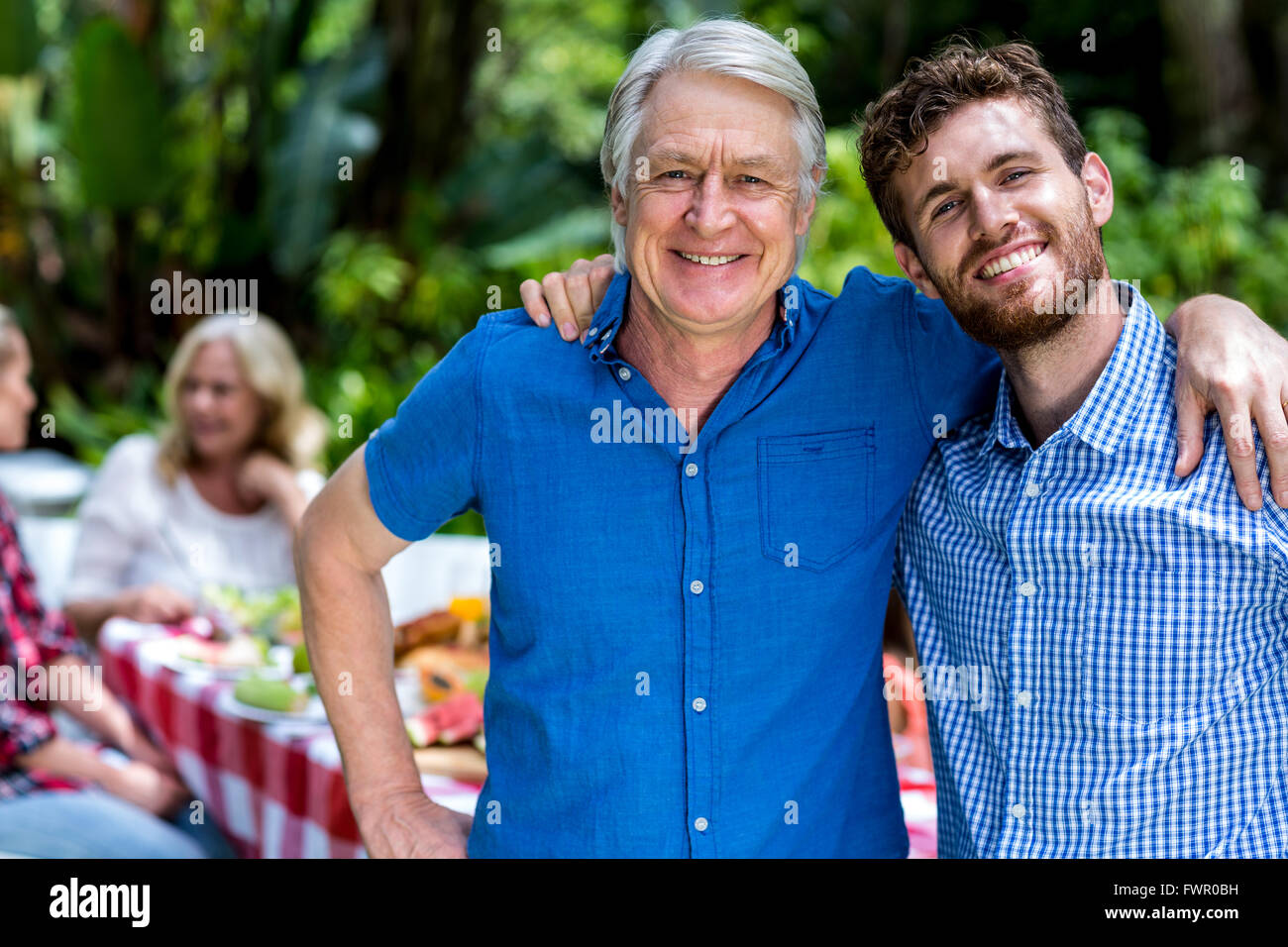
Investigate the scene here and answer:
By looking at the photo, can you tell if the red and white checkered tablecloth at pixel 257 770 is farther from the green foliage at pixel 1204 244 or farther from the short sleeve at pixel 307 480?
the green foliage at pixel 1204 244

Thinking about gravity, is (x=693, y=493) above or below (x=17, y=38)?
below

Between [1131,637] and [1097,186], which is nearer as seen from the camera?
[1131,637]

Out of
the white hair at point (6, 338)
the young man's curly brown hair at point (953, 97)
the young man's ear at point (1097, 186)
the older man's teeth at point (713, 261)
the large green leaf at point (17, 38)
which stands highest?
the large green leaf at point (17, 38)

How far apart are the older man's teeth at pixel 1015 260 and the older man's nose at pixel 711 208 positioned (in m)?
0.35

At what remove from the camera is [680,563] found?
1616mm

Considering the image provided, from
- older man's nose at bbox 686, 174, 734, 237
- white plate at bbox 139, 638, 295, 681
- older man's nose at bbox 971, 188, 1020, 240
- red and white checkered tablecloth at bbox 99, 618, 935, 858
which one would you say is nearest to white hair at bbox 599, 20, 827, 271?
older man's nose at bbox 686, 174, 734, 237

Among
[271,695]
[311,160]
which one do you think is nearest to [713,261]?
[271,695]

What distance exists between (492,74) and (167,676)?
433 inches

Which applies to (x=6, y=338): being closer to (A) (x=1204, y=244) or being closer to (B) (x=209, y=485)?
→ (B) (x=209, y=485)

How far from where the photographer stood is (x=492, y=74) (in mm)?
12938

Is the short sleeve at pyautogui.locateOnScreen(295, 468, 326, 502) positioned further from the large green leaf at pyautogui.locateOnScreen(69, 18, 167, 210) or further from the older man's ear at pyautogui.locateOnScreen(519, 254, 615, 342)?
the large green leaf at pyautogui.locateOnScreen(69, 18, 167, 210)

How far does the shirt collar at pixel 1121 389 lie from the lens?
1562mm

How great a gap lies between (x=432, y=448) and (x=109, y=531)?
8.54 ft

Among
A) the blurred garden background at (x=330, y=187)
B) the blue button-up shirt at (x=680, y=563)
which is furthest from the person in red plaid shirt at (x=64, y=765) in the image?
the blurred garden background at (x=330, y=187)
